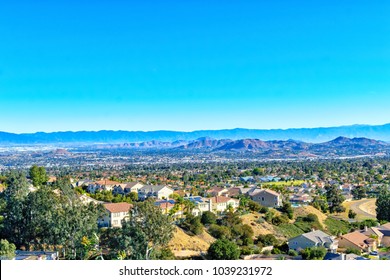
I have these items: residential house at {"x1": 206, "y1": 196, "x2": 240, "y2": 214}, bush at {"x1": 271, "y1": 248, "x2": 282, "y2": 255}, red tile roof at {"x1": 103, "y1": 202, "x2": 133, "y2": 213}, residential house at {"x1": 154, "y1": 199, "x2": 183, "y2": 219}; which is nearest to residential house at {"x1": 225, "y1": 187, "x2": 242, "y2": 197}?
residential house at {"x1": 206, "y1": 196, "x2": 240, "y2": 214}

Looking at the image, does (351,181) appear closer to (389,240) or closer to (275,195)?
(275,195)

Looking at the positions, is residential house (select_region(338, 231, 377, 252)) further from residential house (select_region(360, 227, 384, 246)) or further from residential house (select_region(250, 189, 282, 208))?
residential house (select_region(250, 189, 282, 208))

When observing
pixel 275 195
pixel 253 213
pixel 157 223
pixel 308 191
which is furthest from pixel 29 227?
pixel 308 191

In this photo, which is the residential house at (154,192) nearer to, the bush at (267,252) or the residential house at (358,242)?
the bush at (267,252)

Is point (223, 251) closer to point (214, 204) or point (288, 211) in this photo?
point (288, 211)

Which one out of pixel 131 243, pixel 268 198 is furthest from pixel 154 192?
pixel 131 243

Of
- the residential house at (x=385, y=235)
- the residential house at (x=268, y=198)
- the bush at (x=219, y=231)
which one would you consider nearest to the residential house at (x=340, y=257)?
the bush at (x=219, y=231)

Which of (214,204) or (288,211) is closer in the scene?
(288,211)
